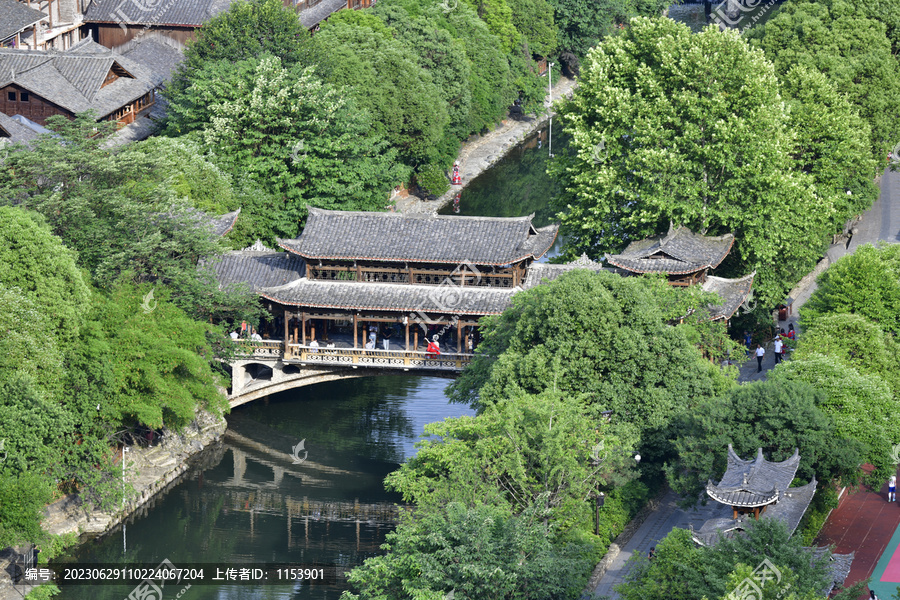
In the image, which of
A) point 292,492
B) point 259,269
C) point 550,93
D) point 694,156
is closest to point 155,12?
point 550,93

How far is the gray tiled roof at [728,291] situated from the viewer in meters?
68.8

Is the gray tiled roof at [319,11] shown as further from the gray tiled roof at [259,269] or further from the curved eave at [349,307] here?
the curved eave at [349,307]

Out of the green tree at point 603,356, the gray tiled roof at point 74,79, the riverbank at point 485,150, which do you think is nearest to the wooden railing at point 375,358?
the green tree at point 603,356

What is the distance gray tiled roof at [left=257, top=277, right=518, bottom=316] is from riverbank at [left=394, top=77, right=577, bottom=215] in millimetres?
29344

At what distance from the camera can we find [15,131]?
82562 mm

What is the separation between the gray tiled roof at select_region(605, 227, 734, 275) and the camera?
70.4 metres

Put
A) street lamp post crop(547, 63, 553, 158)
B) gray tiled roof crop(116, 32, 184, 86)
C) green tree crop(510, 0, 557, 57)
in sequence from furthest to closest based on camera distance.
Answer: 1. green tree crop(510, 0, 557, 57)
2. street lamp post crop(547, 63, 553, 158)
3. gray tiled roof crop(116, 32, 184, 86)

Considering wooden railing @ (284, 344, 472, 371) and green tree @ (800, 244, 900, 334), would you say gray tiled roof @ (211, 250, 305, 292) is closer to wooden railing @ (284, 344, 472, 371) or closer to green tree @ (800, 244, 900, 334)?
wooden railing @ (284, 344, 472, 371)

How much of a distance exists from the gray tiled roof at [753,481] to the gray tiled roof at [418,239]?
19486mm

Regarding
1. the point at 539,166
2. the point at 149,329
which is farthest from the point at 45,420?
the point at 539,166

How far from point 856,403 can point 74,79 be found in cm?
5370

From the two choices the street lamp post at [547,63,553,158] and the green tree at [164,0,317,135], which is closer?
the green tree at [164,0,317,135]

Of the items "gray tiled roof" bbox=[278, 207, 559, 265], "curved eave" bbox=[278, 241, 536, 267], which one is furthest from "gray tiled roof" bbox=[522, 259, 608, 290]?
"gray tiled roof" bbox=[278, 207, 559, 265]

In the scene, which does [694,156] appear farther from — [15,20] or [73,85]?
[15,20]
